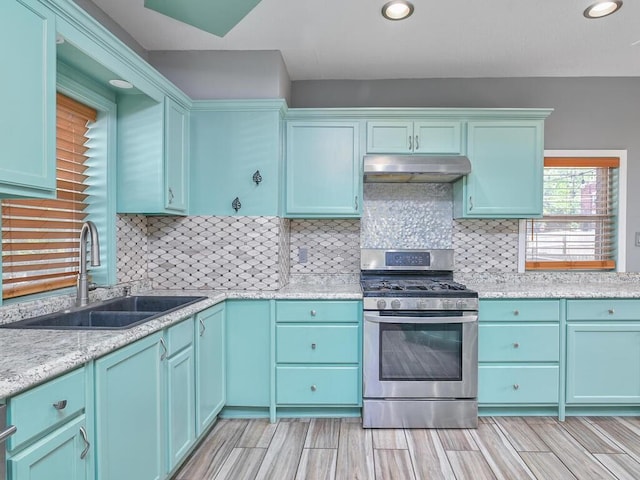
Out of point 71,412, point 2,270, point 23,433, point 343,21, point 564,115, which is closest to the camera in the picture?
point 23,433

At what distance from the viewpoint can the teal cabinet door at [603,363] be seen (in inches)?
105

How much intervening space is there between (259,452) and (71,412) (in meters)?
1.35

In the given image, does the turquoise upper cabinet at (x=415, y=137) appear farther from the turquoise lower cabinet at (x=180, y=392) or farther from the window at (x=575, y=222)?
the turquoise lower cabinet at (x=180, y=392)

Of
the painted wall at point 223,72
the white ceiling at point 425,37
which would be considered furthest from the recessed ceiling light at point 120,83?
the painted wall at point 223,72

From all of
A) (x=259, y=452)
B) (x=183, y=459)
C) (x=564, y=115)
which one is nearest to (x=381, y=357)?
(x=259, y=452)

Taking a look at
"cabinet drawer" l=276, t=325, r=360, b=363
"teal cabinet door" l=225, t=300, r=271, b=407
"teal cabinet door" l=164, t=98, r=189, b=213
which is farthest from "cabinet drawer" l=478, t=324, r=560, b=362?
"teal cabinet door" l=164, t=98, r=189, b=213

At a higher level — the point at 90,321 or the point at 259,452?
the point at 90,321

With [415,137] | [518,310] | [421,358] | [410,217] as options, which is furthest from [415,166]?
[421,358]

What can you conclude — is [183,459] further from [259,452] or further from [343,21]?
[343,21]

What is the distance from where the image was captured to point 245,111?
9.16 feet

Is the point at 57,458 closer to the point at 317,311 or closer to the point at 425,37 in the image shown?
the point at 317,311

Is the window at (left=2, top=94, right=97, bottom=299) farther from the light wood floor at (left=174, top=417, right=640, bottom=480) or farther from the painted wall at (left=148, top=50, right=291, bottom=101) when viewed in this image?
the light wood floor at (left=174, top=417, right=640, bottom=480)

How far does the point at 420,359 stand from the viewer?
261 centimetres

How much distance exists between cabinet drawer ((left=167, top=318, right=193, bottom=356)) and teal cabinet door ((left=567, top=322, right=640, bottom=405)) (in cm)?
244
